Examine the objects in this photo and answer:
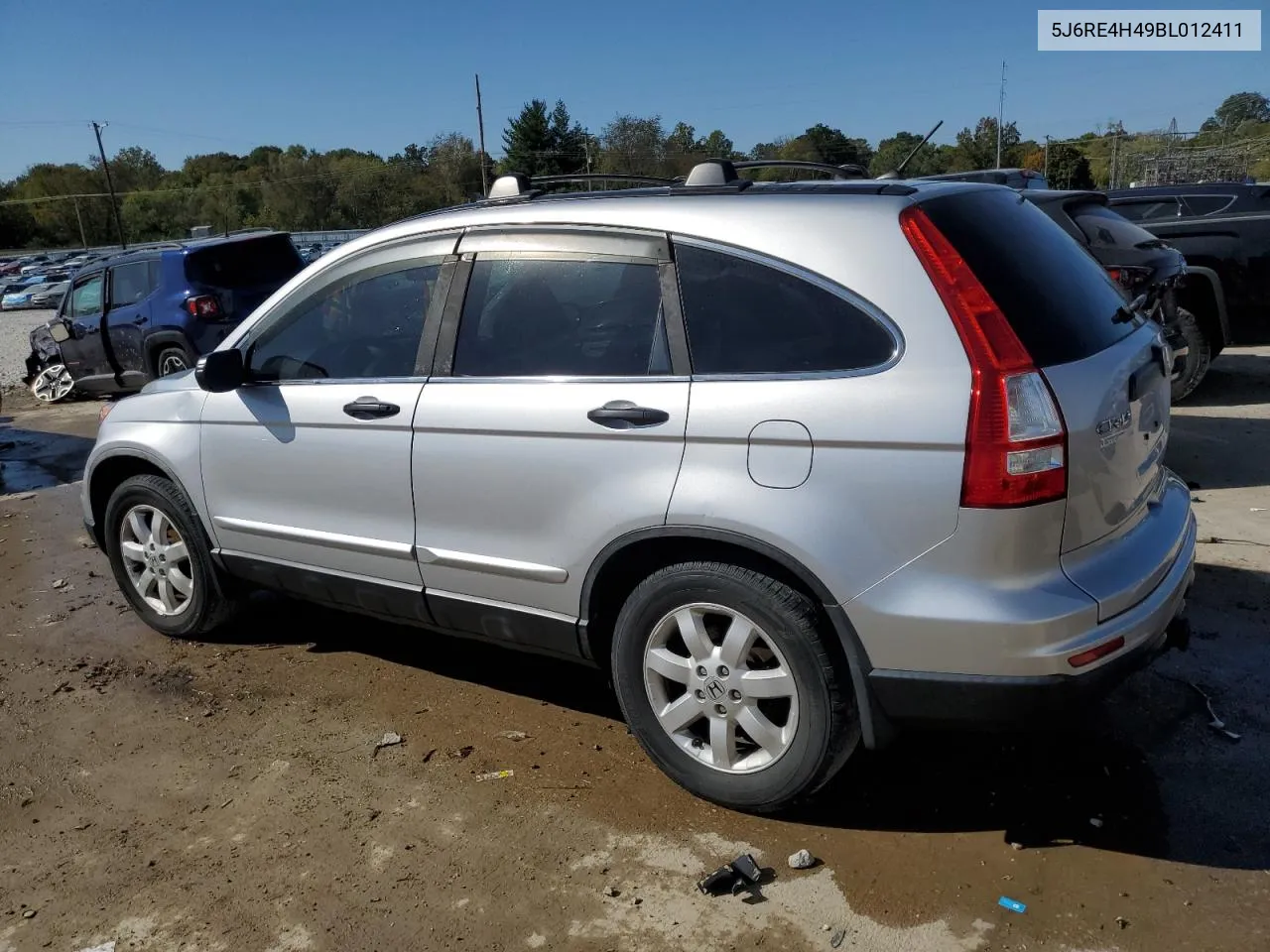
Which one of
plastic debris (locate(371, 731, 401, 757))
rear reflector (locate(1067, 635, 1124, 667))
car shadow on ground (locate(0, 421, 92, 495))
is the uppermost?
rear reflector (locate(1067, 635, 1124, 667))

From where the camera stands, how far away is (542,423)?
327 centimetres

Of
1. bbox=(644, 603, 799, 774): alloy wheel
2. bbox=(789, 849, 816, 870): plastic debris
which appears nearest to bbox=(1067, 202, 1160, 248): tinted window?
bbox=(644, 603, 799, 774): alloy wheel

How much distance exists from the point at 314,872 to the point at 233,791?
661 millimetres

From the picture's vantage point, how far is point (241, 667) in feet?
15.1

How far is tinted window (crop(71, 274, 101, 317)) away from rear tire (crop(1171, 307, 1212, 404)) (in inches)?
472

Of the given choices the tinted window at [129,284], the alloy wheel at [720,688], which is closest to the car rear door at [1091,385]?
the alloy wheel at [720,688]

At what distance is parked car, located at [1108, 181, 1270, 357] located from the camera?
8.55 m

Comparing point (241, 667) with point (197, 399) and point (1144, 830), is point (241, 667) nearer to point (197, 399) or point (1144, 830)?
point (197, 399)

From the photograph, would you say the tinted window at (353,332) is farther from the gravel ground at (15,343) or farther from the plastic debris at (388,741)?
the gravel ground at (15,343)

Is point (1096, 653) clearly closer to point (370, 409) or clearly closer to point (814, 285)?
point (814, 285)

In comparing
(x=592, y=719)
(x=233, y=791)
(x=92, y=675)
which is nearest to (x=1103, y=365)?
(x=592, y=719)

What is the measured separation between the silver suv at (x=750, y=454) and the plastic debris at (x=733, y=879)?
226 millimetres

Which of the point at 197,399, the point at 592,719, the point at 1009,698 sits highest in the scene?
the point at 197,399

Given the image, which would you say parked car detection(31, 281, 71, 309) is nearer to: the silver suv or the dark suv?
the dark suv
